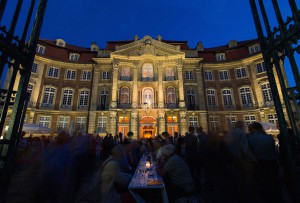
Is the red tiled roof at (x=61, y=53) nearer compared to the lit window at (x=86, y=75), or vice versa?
the red tiled roof at (x=61, y=53)

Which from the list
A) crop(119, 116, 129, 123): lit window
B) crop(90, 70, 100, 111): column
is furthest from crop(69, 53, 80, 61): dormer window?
crop(119, 116, 129, 123): lit window

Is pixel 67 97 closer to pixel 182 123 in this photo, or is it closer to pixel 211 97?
pixel 182 123

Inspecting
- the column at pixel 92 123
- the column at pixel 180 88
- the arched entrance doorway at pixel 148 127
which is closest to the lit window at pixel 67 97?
the column at pixel 92 123

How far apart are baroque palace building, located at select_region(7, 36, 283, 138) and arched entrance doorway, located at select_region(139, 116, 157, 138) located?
0.14 meters

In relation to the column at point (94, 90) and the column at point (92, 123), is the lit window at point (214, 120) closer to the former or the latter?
the column at point (92, 123)

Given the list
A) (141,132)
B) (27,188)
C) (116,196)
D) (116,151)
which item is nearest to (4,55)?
(116,151)

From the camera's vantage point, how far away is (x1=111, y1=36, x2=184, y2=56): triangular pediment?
24094mm

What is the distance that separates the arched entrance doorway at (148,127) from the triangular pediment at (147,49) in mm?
10231

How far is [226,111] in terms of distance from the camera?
917 inches

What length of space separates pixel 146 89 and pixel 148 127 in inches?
233

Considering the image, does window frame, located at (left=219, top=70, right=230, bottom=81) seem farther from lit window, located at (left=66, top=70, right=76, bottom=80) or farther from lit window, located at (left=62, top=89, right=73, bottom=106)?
lit window, located at (left=62, top=89, right=73, bottom=106)

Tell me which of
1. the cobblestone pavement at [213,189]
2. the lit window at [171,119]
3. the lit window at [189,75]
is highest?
Result: the lit window at [189,75]

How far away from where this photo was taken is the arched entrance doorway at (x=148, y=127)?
21.2 metres

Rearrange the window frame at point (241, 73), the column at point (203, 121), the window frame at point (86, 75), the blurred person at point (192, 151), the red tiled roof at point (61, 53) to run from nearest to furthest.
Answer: the blurred person at point (192, 151), the column at point (203, 121), the red tiled roof at point (61, 53), the window frame at point (241, 73), the window frame at point (86, 75)
